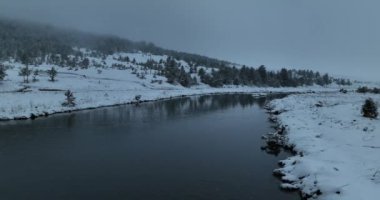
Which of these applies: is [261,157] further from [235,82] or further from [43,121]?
[235,82]

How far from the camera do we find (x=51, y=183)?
22766 mm

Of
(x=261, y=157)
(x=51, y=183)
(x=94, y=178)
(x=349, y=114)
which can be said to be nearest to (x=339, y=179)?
(x=261, y=157)

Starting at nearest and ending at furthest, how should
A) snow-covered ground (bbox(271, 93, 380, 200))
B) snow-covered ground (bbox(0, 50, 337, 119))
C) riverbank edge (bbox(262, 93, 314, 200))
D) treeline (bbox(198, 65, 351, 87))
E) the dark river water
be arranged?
snow-covered ground (bbox(271, 93, 380, 200)) < riverbank edge (bbox(262, 93, 314, 200)) < the dark river water < snow-covered ground (bbox(0, 50, 337, 119)) < treeline (bbox(198, 65, 351, 87))

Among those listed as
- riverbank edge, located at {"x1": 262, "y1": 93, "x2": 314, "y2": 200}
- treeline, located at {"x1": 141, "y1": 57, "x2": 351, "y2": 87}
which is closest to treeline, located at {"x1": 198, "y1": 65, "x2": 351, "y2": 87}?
treeline, located at {"x1": 141, "y1": 57, "x2": 351, "y2": 87}

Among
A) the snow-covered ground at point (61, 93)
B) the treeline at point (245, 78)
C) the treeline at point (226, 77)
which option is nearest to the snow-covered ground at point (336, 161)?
the snow-covered ground at point (61, 93)

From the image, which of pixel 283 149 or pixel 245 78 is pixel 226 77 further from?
pixel 283 149

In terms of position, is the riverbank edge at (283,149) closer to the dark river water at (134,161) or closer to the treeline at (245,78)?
the dark river water at (134,161)

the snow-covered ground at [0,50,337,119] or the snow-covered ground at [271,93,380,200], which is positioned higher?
the snow-covered ground at [0,50,337,119]

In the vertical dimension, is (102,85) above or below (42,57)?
below

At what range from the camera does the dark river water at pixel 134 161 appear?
21.5 meters

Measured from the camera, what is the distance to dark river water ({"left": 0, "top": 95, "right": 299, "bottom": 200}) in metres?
21.5

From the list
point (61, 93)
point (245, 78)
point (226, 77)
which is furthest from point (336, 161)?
point (245, 78)

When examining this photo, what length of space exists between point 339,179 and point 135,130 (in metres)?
28.2

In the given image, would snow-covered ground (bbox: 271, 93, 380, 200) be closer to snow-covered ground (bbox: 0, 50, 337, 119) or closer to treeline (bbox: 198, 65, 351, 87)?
snow-covered ground (bbox: 0, 50, 337, 119)
